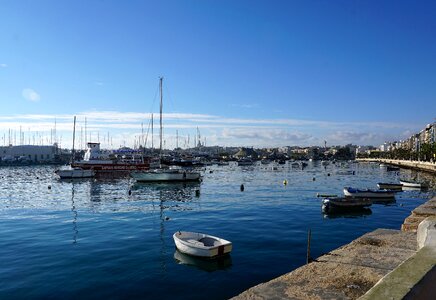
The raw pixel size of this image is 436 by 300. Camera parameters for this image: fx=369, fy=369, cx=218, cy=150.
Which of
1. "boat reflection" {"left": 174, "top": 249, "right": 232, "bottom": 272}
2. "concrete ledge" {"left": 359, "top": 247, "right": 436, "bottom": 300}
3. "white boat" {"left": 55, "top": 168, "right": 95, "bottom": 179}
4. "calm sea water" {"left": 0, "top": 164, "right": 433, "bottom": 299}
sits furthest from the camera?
"white boat" {"left": 55, "top": 168, "right": 95, "bottom": 179}

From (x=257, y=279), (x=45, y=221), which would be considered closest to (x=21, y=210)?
(x=45, y=221)

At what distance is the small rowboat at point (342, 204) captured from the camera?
125 ft

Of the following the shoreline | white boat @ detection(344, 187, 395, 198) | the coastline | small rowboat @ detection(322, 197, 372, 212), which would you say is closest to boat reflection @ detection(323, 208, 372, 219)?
small rowboat @ detection(322, 197, 372, 212)

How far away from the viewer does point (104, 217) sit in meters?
35.6

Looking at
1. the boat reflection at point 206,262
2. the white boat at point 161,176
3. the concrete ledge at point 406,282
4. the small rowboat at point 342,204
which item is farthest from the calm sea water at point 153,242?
the white boat at point 161,176

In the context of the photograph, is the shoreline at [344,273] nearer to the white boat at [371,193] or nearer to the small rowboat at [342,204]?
the small rowboat at [342,204]

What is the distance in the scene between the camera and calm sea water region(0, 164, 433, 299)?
16328 mm

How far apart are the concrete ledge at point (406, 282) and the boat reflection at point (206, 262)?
43.1ft

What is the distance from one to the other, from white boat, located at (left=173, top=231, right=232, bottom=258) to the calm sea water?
1.64 feet

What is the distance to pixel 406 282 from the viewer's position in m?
5.21

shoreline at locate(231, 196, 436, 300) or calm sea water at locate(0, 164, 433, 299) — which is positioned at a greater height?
shoreline at locate(231, 196, 436, 300)

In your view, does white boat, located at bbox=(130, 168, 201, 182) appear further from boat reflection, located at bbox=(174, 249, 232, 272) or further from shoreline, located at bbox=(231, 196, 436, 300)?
shoreline, located at bbox=(231, 196, 436, 300)

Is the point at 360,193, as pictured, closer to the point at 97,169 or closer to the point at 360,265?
the point at 360,265

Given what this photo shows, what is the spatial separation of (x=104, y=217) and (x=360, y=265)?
2722cm
